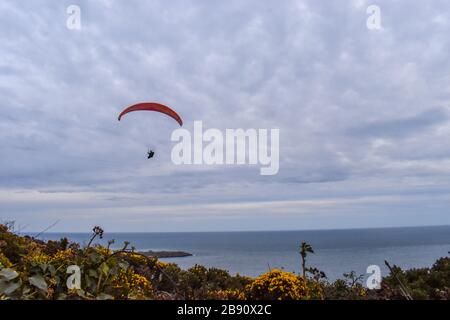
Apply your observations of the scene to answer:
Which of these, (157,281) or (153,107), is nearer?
A: (157,281)

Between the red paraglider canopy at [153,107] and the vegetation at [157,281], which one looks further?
the red paraglider canopy at [153,107]

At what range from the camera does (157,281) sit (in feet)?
33.6

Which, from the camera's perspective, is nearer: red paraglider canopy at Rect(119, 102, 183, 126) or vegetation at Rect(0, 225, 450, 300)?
vegetation at Rect(0, 225, 450, 300)

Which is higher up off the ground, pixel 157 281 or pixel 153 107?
pixel 153 107

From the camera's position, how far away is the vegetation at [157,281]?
5.48m

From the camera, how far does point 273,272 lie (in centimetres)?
751

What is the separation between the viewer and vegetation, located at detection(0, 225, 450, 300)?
5484 millimetres

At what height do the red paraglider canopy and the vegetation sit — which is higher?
the red paraglider canopy

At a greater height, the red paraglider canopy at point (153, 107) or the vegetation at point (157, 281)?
the red paraglider canopy at point (153, 107)
